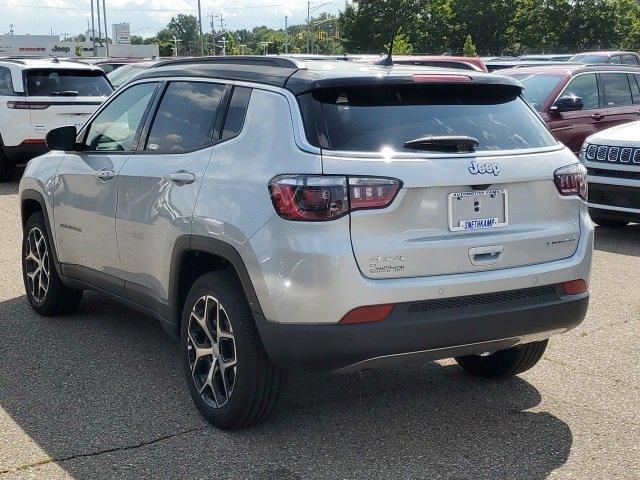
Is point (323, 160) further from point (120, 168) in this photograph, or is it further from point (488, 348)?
point (120, 168)

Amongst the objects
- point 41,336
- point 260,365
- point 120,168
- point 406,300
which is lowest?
point 41,336

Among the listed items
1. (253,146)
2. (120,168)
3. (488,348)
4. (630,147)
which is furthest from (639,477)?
(630,147)

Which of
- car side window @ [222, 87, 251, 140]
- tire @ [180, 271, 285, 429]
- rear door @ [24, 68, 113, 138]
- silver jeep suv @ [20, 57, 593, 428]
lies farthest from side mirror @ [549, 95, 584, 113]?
tire @ [180, 271, 285, 429]

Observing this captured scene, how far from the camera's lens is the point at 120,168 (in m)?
5.19

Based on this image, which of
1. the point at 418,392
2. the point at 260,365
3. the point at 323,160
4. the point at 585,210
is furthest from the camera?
the point at 418,392

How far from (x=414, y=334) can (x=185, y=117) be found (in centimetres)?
182

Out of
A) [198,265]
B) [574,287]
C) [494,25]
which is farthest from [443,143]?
[494,25]

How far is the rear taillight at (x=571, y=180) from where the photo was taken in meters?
4.31

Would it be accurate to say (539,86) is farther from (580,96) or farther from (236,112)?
(236,112)

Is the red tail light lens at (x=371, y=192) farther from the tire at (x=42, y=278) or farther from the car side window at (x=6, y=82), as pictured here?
the car side window at (x=6, y=82)

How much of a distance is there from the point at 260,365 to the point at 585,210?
178cm

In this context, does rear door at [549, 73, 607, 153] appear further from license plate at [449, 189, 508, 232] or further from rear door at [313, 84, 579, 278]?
license plate at [449, 189, 508, 232]

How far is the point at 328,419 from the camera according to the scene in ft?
15.0

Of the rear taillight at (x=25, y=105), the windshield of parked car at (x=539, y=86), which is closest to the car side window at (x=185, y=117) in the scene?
the windshield of parked car at (x=539, y=86)
